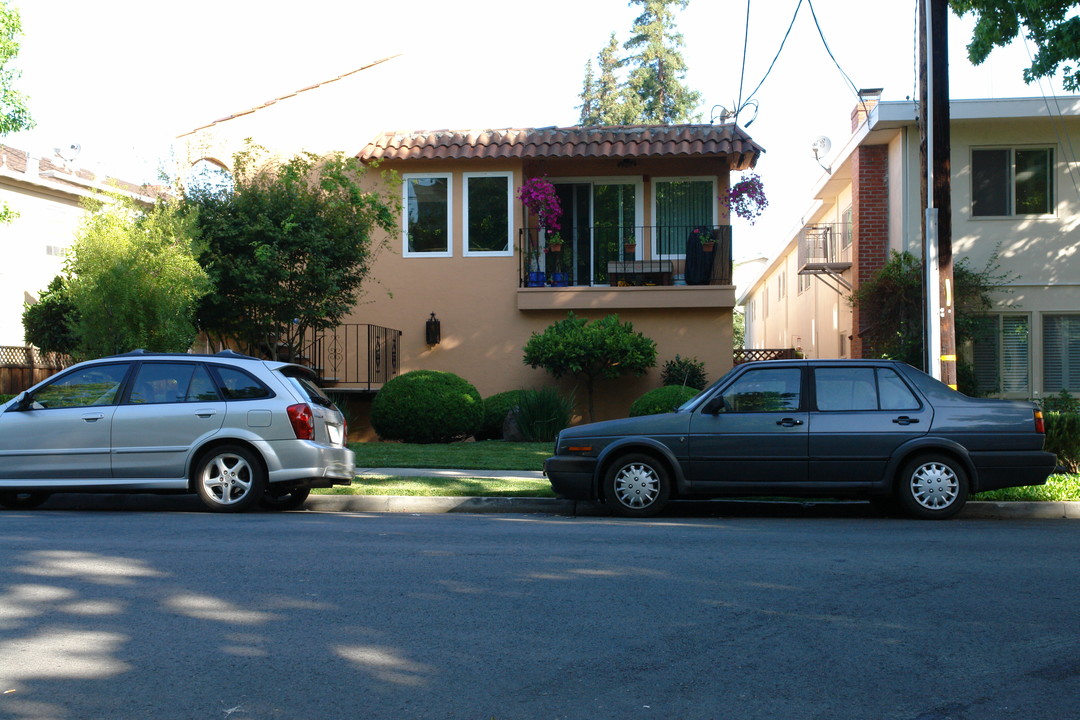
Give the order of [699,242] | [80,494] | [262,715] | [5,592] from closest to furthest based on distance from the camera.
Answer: [262,715], [5,592], [80,494], [699,242]

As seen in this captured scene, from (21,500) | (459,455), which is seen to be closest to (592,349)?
(459,455)

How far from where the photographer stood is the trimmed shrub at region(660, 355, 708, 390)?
19.8m

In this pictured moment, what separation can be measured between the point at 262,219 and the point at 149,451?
23.0 ft

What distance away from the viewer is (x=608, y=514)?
36.2 feet

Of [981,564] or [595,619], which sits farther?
[981,564]

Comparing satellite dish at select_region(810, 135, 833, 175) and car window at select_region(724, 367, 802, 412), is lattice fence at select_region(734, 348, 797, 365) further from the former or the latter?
car window at select_region(724, 367, 802, 412)

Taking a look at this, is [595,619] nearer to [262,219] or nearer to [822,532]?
[822,532]

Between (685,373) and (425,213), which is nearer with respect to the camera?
(685,373)

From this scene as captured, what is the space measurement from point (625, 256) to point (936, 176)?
8.70m

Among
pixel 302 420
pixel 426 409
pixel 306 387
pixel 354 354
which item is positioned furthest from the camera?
pixel 354 354

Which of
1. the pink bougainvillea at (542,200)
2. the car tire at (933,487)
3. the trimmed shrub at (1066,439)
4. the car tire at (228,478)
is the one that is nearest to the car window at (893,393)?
the car tire at (933,487)

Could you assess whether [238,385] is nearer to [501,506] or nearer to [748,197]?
[501,506]

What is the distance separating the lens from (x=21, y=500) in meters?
11.5

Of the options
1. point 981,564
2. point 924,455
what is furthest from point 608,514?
point 981,564
